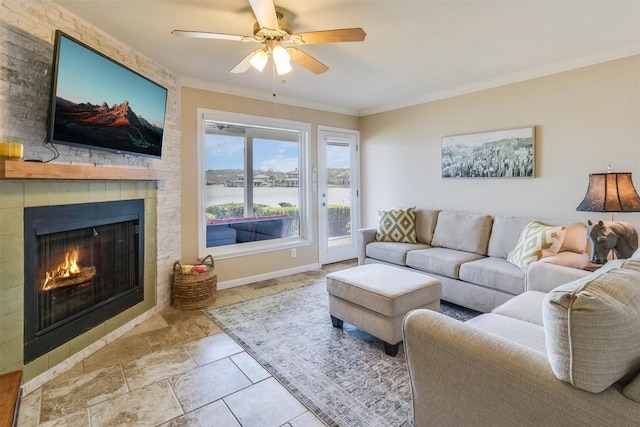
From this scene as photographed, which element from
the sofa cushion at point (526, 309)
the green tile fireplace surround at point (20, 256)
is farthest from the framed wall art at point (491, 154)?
the green tile fireplace surround at point (20, 256)

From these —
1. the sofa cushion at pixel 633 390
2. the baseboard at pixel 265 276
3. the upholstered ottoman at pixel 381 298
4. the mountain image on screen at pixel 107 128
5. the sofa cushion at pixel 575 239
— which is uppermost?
the mountain image on screen at pixel 107 128

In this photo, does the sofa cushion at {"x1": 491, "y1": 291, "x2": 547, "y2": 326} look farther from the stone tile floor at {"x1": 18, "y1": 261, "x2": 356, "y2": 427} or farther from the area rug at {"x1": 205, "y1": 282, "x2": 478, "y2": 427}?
the stone tile floor at {"x1": 18, "y1": 261, "x2": 356, "y2": 427}

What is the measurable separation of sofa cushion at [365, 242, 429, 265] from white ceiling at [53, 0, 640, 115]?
1.90 metres

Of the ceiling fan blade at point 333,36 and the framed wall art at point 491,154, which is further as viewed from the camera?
the framed wall art at point 491,154

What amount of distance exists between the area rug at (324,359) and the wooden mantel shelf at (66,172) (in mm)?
1443

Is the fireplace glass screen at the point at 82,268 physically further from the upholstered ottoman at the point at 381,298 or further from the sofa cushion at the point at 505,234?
the sofa cushion at the point at 505,234

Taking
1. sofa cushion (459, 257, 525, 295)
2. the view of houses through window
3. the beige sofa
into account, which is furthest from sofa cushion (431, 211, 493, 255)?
the beige sofa

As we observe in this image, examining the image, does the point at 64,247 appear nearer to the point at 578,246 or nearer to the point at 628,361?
the point at 628,361

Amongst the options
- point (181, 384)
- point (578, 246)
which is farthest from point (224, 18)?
point (578, 246)

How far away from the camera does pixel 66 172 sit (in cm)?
206

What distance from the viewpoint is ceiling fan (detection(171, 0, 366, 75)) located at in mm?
A: 1895

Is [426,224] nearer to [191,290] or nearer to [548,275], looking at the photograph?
[548,275]

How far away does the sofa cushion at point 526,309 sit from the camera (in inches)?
73.8

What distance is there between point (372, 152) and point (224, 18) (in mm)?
3203
